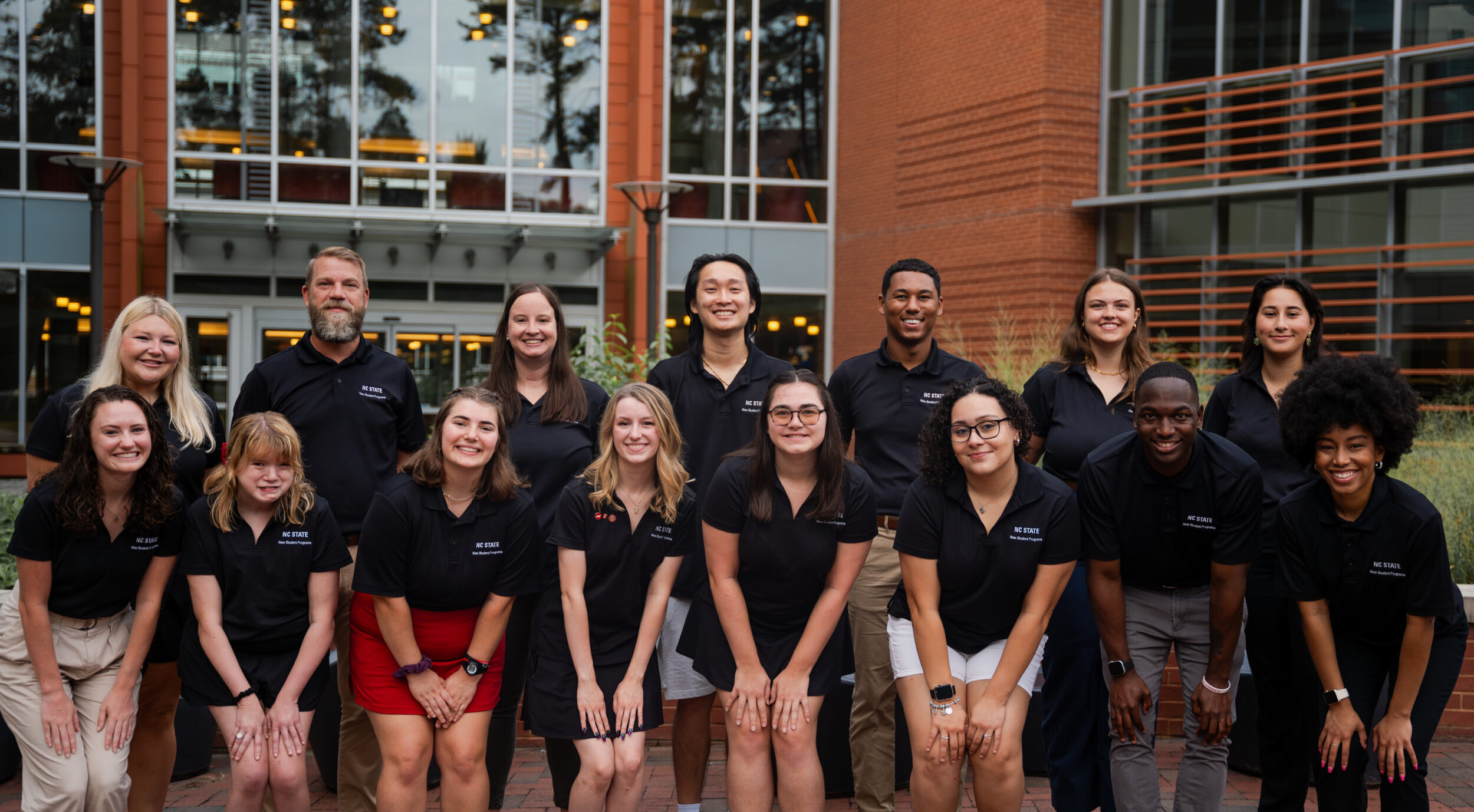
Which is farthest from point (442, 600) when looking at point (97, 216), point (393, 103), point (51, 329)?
point (51, 329)

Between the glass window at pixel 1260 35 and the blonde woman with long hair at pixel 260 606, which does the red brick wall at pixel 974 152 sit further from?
the blonde woman with long hair at pixel 260 606

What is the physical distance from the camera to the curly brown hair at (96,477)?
145 inches

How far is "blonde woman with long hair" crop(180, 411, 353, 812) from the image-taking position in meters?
3.78

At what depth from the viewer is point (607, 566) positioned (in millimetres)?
3986

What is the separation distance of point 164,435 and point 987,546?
291cm

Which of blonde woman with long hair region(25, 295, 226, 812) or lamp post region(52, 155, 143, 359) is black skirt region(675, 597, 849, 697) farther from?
lamp post region(52, 155, 143, 359)

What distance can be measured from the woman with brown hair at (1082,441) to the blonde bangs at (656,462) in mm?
1475

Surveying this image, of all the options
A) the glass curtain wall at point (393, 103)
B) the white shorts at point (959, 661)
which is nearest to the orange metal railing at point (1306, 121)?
the glass curtain wall at point (393, 103)

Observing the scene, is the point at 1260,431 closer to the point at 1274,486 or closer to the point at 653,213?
the point at 1274,486

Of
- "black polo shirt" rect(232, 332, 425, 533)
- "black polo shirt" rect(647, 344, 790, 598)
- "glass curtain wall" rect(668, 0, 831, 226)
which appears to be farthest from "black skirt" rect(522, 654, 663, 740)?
"glass curtain wall" rect(668, 0, 831, 226)

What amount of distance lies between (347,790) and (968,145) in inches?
587

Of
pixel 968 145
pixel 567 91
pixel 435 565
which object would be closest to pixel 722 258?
pixel 435 565

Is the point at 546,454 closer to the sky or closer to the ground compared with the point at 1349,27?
closer to the ground

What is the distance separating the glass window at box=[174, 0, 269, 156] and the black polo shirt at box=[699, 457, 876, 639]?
15935mm
